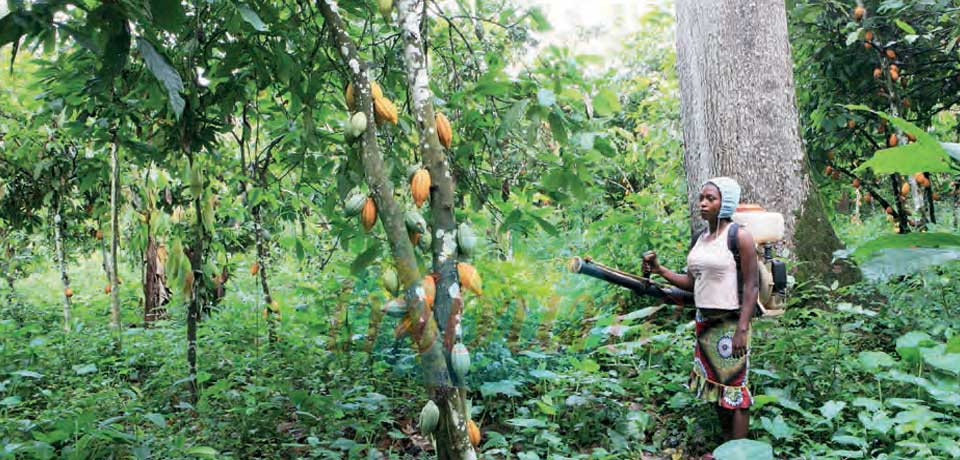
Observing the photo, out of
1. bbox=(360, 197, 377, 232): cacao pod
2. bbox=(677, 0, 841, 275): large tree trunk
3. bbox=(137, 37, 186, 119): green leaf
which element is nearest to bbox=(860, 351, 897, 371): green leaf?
bbox=(677, 0, 841, 275): large tree trunk

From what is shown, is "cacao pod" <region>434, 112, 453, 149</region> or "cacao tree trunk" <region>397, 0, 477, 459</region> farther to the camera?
"cacao pod" <region>434, 112, 453, 149</region>

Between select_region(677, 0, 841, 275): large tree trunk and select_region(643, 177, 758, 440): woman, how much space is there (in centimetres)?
144

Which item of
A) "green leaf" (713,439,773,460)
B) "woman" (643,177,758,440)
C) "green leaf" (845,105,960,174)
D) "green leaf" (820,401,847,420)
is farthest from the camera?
"woman" (643,177,758,440)

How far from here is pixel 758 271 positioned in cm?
266

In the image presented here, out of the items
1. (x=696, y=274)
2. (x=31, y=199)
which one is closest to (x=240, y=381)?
(x=696, y=274)

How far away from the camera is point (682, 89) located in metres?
4.44

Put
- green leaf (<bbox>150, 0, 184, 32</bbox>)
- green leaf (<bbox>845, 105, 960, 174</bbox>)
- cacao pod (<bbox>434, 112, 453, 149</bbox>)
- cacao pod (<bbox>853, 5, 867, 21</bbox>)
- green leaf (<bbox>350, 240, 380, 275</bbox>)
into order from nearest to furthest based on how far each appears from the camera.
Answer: green leaf (<bbox>845, 105, 960, 174</bbox>)
green leaf (<bbox>150, 0, 184, 32</bbox>)
cacao pod (<bbox>434, 112, 453, 149</bbox>)
green leaf (<bbox>350, 240, 380, 275</bbox>)
cacao pod (<bbox>853, 5, 867, 21</bbox>)

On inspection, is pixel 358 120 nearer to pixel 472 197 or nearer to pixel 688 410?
pixel 472 197

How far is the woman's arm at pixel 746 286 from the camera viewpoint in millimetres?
2533

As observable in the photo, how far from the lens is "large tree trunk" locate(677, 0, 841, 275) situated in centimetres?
392

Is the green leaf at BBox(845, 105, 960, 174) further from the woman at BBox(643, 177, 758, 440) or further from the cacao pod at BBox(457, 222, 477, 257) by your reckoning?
the woman at BBox(643, 177, 758, 440)

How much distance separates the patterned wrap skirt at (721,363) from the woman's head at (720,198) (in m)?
0.42

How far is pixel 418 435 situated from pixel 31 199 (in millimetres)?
4886

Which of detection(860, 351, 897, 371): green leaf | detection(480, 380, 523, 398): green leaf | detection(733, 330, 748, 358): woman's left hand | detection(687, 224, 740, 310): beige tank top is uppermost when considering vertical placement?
detection(687, 224, 740, 310): beige tank top
